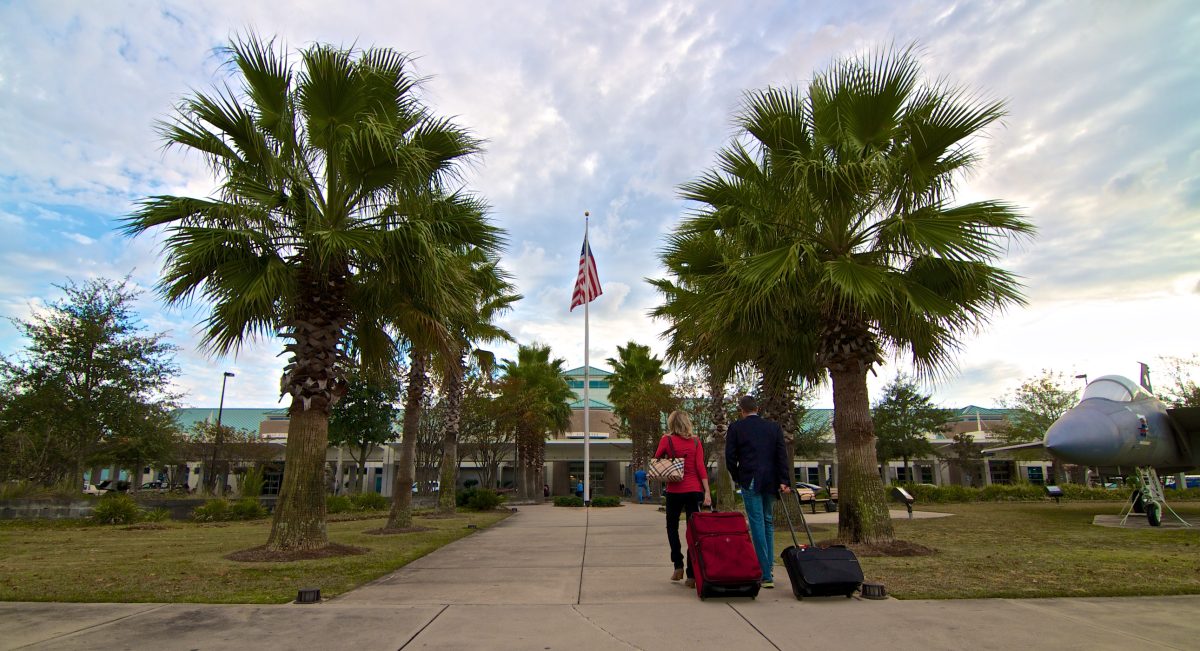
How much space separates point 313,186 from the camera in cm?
927

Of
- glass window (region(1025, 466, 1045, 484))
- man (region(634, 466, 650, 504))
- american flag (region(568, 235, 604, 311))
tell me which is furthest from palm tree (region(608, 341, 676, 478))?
glass window (region(1025, 466, 1045, 484))

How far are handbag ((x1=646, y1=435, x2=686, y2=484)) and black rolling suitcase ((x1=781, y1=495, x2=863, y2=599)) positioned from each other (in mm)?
1170

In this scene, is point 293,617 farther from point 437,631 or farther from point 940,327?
point 940,327

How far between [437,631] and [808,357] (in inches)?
321

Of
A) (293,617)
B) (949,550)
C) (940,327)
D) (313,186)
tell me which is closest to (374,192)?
(313,186)

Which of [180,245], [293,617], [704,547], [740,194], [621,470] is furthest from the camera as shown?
[621,470]

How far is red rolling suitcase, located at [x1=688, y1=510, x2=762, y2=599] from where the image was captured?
17.0 feet

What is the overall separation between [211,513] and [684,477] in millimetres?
16633

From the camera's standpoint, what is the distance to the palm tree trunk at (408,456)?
13461 millimetres

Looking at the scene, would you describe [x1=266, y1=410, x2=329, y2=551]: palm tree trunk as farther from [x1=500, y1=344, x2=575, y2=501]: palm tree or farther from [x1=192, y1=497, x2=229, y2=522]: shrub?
[x1=500, y1=344, x2=575, y2=501]: palm tree

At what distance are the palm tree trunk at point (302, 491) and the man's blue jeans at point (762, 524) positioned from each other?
614cm

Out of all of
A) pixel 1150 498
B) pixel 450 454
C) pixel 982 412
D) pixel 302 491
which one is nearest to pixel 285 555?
pixel 302 491

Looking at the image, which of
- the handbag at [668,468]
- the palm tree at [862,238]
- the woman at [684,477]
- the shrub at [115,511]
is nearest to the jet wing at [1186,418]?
the palm tree at [862,238]

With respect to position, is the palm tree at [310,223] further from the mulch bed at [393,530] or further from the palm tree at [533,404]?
the palm tree at [533,404]
